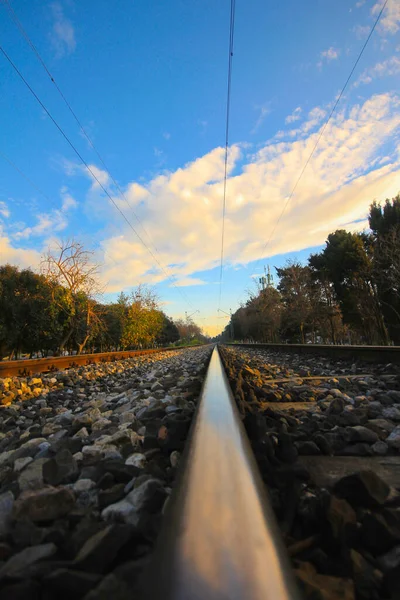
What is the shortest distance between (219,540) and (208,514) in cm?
11

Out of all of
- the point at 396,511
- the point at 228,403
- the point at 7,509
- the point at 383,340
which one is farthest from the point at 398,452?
the point at 383,340

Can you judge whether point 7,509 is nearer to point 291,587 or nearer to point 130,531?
point 130,531

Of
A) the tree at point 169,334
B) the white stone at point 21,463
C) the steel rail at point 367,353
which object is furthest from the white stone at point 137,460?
the tree at point 169,334

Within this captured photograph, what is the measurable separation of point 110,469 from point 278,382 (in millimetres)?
3539

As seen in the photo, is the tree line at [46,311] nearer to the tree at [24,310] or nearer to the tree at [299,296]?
the tree at [24,310]

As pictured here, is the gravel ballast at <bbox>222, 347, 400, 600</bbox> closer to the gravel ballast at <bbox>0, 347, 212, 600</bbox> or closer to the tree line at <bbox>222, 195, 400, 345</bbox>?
the gravel ballast at <bbox>0, 347, 212, 600</bbox>

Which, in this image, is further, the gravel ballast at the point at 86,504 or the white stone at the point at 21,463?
the white stone at the point at 21,463

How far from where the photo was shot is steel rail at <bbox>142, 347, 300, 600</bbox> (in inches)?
22.5

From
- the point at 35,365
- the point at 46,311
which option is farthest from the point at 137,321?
the point at 35,365

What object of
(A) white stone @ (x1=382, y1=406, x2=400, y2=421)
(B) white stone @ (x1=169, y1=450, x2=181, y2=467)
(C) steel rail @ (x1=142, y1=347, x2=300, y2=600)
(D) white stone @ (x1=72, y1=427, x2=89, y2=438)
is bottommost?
(A) white stone @ (x1=382, y1=406, x2=400, y2=421)

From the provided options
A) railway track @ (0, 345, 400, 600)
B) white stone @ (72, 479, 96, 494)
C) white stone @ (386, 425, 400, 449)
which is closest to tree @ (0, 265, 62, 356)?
railway track @ (0, 345, 400, 600)

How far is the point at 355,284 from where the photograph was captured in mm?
21250

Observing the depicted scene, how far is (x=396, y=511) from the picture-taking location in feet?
3.19

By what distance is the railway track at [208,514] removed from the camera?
0.62 meters
